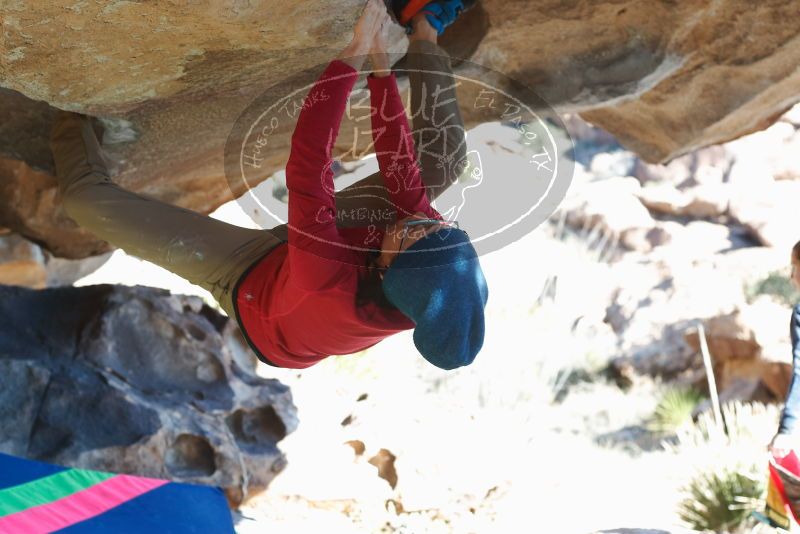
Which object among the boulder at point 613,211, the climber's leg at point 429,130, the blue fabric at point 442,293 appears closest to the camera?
the blue fabric at point 442,293

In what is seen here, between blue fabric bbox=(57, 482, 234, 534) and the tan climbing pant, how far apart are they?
3.05ft

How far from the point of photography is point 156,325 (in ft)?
12.5

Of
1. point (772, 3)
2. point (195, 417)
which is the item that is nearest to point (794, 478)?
point (772, 3)

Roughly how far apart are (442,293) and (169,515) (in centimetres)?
181

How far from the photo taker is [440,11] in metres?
2.44

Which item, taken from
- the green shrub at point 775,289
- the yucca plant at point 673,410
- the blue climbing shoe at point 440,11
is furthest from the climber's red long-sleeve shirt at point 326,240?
the green shrub at point 775,289

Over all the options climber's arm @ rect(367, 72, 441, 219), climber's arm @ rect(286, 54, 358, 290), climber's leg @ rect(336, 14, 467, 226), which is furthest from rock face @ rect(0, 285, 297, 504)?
climber's arm @ rect(367, 72, 441, 219)

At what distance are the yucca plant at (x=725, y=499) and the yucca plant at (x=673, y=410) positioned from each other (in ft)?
8.56

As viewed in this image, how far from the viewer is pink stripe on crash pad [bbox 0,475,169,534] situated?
2.77 metres

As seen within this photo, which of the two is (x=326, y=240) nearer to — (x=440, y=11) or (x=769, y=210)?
(x=440, y=11)

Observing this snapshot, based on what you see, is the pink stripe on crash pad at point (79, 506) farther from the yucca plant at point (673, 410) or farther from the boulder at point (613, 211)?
the boulder at point (613, 211)

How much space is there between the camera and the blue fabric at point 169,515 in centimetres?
294

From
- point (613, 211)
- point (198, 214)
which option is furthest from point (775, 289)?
point (198, 214)

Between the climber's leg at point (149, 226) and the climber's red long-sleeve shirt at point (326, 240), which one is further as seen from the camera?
the climber's leg at point (149, 226)
